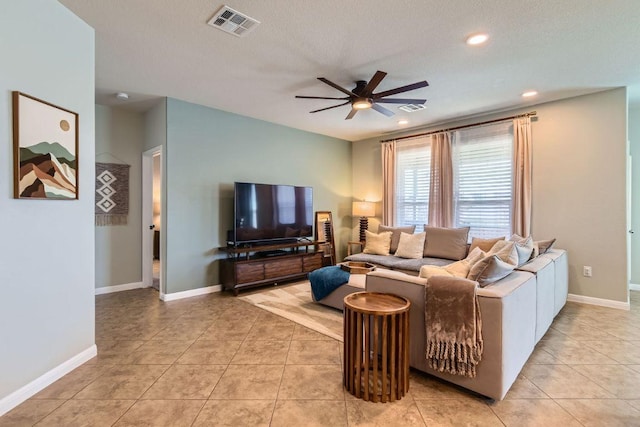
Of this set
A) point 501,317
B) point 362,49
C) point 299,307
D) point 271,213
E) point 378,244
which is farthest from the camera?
point 378,244

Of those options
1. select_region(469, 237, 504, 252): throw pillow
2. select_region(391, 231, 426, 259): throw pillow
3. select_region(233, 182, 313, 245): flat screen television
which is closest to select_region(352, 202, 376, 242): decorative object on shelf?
select_region(233, 182, 313, 245): flat screen television

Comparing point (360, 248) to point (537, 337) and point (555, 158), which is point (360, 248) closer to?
point (555, 158)

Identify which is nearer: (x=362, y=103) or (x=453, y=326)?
(x=453, y=326)

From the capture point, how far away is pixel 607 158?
377 cm

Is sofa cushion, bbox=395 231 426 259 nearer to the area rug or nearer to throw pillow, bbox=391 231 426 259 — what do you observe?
throw pillow, bbox=391 231 426 259

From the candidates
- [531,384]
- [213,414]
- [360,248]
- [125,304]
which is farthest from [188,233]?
[531,384]

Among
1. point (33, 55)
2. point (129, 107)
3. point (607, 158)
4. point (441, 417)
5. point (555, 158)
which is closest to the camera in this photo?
point (441, 417)

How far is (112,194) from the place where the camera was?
14.8ft

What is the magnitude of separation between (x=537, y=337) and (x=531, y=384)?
1.87ft

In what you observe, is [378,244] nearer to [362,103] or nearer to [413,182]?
[413,182]

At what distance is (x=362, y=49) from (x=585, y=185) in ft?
11.4

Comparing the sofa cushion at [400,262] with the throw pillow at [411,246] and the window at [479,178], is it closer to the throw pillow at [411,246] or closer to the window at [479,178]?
the throw pillow at [411,246]

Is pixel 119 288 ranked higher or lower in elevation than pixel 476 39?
lower

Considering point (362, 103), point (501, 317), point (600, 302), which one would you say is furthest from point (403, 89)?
point (600, 302)
